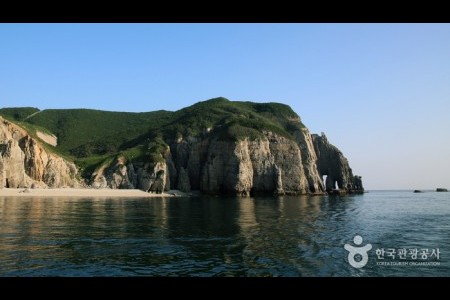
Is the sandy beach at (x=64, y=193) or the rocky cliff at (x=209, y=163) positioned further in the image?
the rocky cliff at (x=209, y=163)

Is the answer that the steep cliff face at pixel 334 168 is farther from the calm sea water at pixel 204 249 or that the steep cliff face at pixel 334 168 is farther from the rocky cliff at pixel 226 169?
the calm sea water at pixel 204 249

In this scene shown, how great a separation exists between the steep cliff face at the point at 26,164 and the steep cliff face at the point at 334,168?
122 m

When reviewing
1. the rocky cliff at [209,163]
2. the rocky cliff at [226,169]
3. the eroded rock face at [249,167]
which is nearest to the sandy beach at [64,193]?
the rocky cliff at [209,163]

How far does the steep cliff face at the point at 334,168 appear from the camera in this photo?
7451 inches

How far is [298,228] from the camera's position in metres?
42.7

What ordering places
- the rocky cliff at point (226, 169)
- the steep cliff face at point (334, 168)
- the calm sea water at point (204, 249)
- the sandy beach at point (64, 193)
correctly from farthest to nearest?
the steep cliff face at point (334, 168) < the rocky cliff at point (226, 169) < the sandy beach at point (64, 193) < the calm sea water at point (204, 249)

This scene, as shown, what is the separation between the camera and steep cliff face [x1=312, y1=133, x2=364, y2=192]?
189250 millimetres

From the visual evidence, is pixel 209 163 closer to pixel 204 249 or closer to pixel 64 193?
pixel 64 193

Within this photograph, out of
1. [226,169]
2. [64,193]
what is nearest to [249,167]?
[226,169]

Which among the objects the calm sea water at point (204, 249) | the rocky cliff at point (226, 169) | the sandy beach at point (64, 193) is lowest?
the calm sea water at point (204, 249)

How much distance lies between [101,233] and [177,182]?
128m

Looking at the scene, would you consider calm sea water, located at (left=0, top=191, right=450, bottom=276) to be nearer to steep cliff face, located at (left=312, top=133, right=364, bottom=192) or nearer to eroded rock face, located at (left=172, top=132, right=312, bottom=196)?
eroded rock face, located at (left=172, top=132, right=312, bottom=196)

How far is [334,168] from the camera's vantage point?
7544 inches
